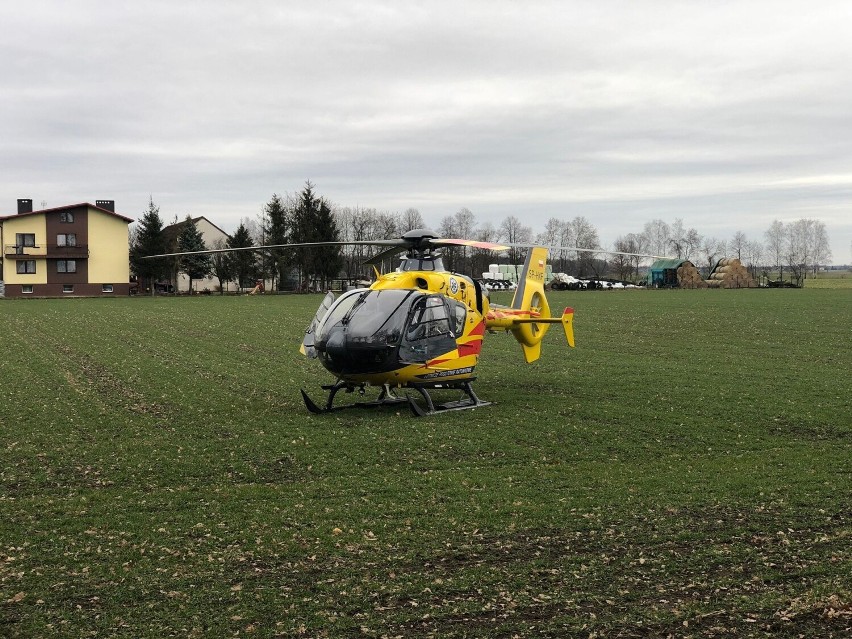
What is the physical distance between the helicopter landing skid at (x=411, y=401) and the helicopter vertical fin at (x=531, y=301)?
9.77ft

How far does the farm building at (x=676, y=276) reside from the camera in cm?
10362

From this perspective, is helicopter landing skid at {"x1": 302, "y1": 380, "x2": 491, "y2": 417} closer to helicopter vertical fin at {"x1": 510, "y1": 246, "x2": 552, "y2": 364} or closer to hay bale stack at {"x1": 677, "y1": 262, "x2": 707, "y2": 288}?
helicopter vertical fin at {"x1": 510, "y1": 246, "x2": 552, "y2": 364}

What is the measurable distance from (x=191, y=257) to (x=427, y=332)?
75158mm

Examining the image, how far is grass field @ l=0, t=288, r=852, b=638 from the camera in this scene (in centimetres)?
727

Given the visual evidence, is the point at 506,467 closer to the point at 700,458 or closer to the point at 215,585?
the point at 700,458

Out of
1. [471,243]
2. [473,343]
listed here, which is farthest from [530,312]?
[471,243]

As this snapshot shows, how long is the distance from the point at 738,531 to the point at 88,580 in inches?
265

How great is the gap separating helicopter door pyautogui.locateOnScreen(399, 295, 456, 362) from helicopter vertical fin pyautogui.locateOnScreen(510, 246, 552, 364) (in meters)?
3.81

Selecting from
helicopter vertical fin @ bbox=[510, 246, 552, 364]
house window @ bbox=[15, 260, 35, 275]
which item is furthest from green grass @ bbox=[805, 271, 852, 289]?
helicopter vertical fin @ bbox=[510, 246, 552, 364]

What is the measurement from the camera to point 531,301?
819 inches

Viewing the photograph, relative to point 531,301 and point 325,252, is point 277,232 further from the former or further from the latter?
point 531,301

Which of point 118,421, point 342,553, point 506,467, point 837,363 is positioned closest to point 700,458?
point 506,467

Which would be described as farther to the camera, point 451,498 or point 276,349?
point 276,349

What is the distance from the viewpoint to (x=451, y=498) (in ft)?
35.4
